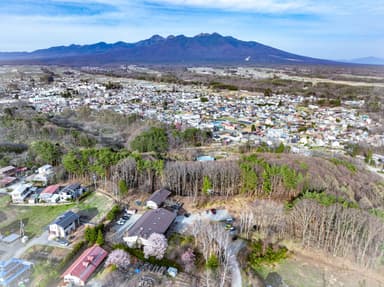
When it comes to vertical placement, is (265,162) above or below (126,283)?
above

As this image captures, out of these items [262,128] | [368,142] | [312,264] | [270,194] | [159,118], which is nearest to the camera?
[312,264]

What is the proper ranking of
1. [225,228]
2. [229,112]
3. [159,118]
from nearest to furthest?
[225,228]
[159,118]
[229,112]

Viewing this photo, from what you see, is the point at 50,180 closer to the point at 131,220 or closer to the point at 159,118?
the point at 131,220

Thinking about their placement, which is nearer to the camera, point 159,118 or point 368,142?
point 368,142

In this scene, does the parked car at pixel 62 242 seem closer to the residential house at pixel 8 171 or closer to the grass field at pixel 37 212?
the grass field at pixel 37 212

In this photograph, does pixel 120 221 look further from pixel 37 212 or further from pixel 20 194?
pixel 20 194

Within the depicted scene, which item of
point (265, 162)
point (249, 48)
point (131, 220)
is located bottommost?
point (131, 220)

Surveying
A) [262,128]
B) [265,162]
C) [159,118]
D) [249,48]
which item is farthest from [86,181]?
[249,48]
